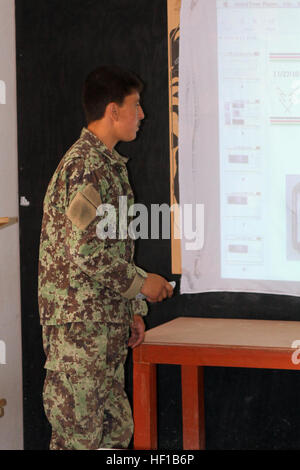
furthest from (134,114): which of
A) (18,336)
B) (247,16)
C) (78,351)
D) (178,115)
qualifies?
(18,336)

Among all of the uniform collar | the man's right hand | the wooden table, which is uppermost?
the uniform collar

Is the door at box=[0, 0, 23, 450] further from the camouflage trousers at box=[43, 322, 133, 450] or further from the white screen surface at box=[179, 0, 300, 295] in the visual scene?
the white screen surface at box=[179, 0, 300, 295]

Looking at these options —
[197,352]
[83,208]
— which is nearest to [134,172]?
[83,208]

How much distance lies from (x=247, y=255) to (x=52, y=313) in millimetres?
763

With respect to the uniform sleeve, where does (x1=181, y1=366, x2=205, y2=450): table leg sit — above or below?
below

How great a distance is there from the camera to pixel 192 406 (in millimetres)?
2449

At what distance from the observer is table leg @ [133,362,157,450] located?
2146 millimetres

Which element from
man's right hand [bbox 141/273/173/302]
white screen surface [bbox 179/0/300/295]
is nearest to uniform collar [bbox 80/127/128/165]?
man's right hand [bbox 141/273/173/302]

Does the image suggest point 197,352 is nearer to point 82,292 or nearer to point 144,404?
point 144,404

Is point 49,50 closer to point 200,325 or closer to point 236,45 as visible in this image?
point 236,45

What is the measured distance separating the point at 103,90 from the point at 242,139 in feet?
1.85

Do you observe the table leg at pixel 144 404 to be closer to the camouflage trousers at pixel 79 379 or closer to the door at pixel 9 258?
the camouflage trousers at pixel 79 379

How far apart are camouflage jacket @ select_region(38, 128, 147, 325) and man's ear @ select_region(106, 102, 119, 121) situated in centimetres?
10

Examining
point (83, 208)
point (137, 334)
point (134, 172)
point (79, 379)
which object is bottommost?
point (79, 379)
